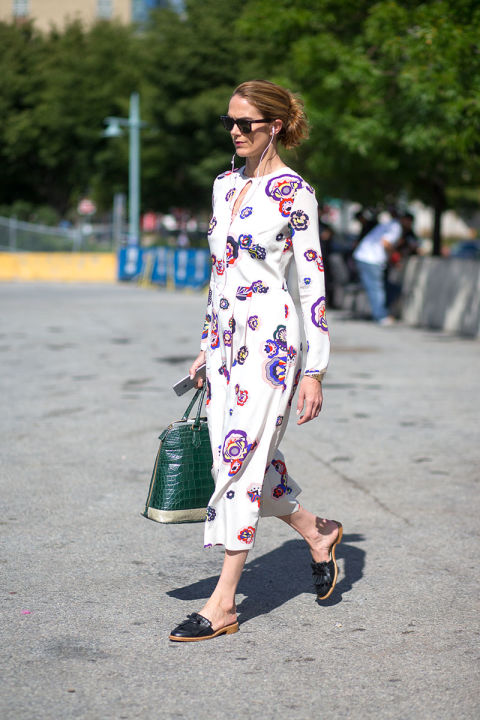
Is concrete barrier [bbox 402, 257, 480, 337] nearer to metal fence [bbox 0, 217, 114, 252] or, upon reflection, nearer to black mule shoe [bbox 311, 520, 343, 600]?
black mule shoe [bbox 311, 520, 343, 600]

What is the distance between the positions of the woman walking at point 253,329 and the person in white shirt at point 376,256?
1290 cm

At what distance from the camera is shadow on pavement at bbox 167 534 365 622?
430 cm

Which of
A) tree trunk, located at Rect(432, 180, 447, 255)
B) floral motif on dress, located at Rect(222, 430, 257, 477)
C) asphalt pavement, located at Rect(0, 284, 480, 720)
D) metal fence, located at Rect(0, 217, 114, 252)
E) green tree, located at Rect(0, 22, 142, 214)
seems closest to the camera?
asphalt pavement, located at Rect(0, 284, 480, 720)

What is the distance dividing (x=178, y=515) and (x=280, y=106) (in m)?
1.43

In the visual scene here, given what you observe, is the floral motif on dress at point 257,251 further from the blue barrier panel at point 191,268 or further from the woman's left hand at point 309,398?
the blue barrier panel at point 191,268

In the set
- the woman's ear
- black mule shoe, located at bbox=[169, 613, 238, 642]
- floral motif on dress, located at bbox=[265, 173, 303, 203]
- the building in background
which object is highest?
the building in background

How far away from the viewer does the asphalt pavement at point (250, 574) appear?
3.35m

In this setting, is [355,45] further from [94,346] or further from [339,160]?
[94,346]

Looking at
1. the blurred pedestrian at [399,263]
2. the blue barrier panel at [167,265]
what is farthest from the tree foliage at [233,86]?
the blue barrier panel at [167,265]

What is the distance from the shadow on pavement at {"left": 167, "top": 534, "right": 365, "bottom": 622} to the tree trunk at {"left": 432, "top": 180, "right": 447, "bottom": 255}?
17.1 m

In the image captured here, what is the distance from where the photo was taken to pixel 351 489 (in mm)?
6238

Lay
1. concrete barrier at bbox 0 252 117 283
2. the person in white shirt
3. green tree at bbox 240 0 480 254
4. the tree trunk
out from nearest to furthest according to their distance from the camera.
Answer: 1. green tree at bbox 240 0 480 254
2. the person in white shirt
3. the tree trunk
4. concrete barrier at bbox 0 252 117 283

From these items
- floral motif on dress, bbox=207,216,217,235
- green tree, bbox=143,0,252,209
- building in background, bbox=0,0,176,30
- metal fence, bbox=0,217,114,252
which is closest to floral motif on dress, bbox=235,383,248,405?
floral motif on dress, bbox=207,216,217,235

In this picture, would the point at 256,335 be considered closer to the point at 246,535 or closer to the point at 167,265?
the point at 246,535
